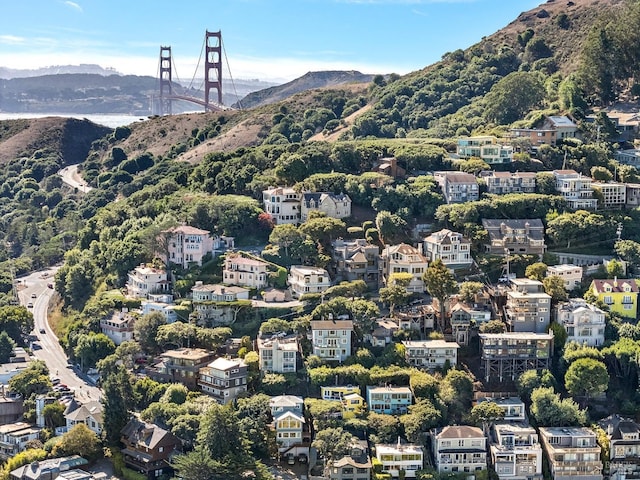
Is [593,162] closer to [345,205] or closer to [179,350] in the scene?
[345,205]

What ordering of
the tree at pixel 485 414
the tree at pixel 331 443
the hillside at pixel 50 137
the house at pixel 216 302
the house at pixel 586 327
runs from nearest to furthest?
the tree at pixel 331 443
the tree at pixel 485 414
the house at pixel 586 327
the house at pixel 216 302
the hillside at pixel 50 137

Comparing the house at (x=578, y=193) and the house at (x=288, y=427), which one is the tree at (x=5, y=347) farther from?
the house at (x=578, y=193)

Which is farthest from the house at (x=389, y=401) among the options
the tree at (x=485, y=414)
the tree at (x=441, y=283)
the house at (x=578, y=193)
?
the house at (x=578, y=193)

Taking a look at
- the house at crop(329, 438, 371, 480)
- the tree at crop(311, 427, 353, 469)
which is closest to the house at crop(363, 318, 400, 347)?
the tree at crop(311, 427, 353, 469)

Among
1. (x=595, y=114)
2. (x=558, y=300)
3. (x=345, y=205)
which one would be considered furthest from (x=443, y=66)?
(x=558, y=300)

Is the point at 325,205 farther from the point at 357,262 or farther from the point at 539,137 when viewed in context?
the point at 539,137

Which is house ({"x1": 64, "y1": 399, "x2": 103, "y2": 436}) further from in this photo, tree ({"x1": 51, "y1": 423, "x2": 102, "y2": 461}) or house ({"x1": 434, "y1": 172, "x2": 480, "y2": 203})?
house ({"x1": 434, "y1": 172, "x2": 480, "y2": 203})
